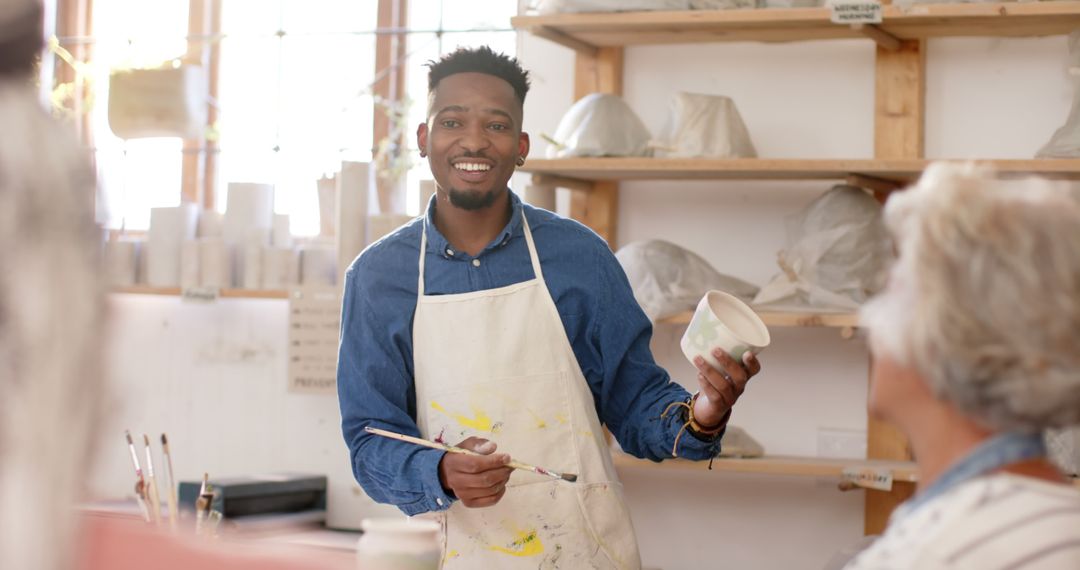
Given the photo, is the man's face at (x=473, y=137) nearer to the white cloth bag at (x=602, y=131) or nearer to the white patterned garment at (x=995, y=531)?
the white cloth bag at (x=602, y=131)

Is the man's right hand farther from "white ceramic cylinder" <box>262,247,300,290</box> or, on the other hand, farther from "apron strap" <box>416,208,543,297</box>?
"white ceramic cylinder" <box>262,247,300,290</box>

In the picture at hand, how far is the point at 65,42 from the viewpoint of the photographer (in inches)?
158

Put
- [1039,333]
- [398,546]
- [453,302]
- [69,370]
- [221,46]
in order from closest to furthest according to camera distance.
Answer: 1. [69,370]
2. [1039,333]
3. [398,546]
4. [453,302]
5. [221,46]

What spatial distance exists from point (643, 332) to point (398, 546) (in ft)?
3.57

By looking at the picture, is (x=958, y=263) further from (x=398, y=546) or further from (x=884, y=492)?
(x=884, y=492)

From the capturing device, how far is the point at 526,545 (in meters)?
2.07

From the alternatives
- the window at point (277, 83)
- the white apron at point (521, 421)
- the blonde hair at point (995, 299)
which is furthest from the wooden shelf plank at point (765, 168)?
the blonde hair at point (995, 299)

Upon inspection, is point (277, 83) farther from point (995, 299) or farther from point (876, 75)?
point (995, 299)

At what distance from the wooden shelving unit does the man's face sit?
78 cm

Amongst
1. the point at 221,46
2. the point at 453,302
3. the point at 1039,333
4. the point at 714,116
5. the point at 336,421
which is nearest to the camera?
the point at 1039,333

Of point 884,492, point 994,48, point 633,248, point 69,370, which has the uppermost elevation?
point 994,48

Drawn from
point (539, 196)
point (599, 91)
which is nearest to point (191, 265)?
point (539, 196)

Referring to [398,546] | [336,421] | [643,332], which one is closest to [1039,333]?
Result: [398,546]

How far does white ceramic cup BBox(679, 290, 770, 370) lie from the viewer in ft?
5.80
